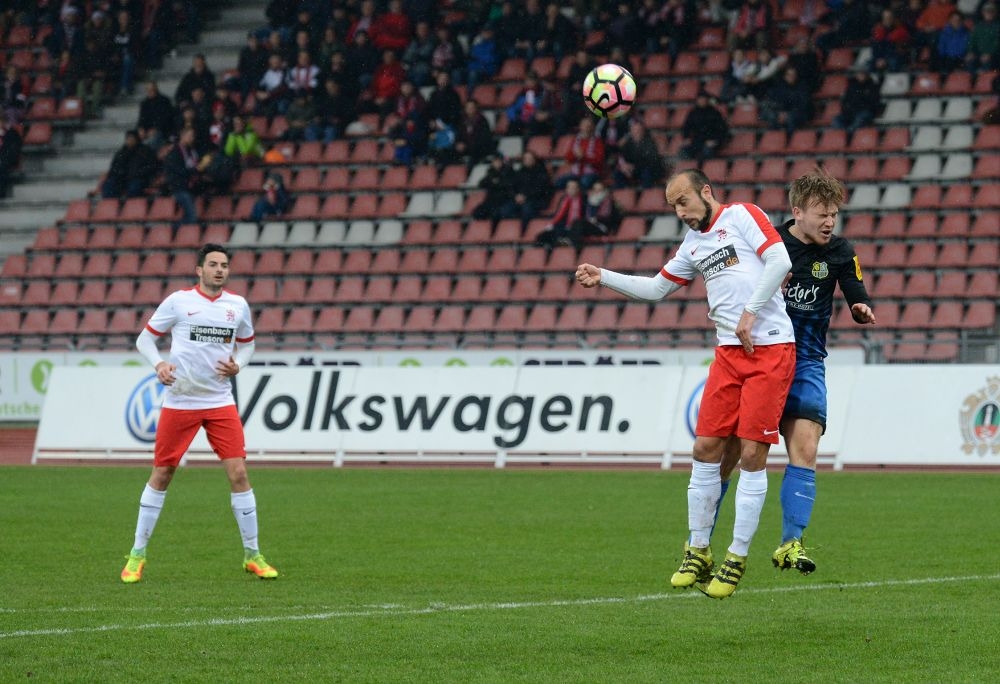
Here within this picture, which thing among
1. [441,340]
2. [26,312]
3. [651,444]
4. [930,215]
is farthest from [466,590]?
[26,312]

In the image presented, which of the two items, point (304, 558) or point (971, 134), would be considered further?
point (971, 134)

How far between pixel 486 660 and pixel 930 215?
2040 cm

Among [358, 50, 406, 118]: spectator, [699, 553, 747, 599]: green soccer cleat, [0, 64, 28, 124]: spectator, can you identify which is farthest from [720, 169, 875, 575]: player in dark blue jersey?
[0, 64, 28, 124]: spectator

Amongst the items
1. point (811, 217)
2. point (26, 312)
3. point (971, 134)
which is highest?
point (971, 134)

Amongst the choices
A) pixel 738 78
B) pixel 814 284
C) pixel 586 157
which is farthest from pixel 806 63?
pixel 814 284

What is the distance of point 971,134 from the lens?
1077 inches

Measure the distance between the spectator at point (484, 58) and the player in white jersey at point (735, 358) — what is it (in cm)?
2293

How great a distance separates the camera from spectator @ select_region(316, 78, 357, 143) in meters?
A: 31.7

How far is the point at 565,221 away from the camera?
27969 mm

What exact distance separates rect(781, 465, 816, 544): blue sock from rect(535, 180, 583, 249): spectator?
19.0m

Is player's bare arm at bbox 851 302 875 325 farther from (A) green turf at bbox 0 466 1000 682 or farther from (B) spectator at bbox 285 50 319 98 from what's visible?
(B) spectator at bbox 285 50 319 98

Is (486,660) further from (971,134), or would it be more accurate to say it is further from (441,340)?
(971,134)

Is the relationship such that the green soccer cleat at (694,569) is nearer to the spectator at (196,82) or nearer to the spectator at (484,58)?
the spectator at (484,58)

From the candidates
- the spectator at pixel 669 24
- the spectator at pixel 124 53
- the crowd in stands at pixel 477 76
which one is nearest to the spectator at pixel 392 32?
the crowd in stands at pixel 477 76
